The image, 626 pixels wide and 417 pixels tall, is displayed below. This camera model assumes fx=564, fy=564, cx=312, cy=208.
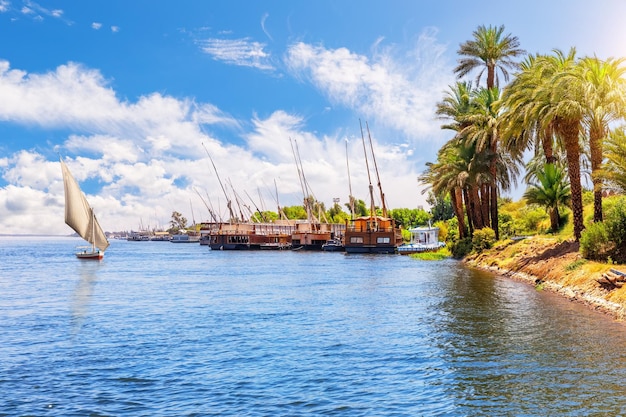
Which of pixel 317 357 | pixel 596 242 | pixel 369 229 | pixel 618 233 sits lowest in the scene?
pixel 317 357

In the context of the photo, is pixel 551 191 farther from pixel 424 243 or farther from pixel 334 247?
pixel 334 247

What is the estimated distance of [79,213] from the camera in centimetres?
6575

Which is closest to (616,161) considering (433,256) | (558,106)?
(558,106)

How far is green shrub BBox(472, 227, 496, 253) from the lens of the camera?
5566 cm

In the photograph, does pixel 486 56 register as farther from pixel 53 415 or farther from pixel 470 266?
pixel 53 415

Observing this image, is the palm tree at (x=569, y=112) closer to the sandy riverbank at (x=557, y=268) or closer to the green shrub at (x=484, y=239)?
the sandy riverbank at (x=557, y=268)

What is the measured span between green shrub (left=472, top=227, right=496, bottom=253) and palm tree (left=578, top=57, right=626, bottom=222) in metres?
21.8

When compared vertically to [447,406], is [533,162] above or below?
above

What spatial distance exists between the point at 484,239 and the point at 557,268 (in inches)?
901

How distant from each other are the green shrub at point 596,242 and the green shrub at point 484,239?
24.8 meters

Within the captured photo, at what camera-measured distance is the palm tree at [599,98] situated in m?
30.5

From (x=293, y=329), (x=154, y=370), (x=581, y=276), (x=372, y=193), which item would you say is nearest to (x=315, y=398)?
(x=154, y=370)

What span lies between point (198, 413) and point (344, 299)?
2001 centimetres

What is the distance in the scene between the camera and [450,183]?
61562 mm
